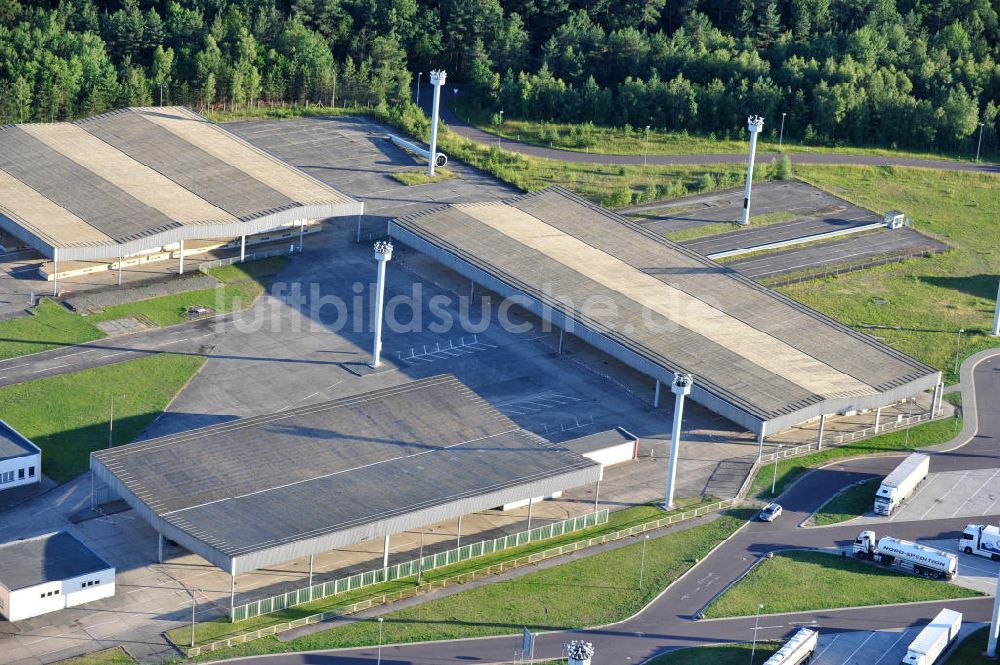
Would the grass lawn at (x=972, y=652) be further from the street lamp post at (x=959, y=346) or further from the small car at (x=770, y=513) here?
the street lamp post at (x=959, y=346)

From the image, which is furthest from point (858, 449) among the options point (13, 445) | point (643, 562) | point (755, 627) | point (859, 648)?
point (13, 445)

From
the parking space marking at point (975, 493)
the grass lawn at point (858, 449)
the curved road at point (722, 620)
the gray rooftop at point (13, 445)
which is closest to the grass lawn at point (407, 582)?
the curved road at point (722, 620)

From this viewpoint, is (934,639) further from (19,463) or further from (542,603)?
(19,463)

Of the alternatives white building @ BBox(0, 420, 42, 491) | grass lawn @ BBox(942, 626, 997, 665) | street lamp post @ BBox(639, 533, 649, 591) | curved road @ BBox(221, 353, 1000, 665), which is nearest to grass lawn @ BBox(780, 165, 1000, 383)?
curved road @ BBox(221, 353, 1000, 665)

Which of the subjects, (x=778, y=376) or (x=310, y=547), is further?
(x=778, y=376)

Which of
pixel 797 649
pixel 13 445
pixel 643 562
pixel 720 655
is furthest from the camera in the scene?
pixel 13 445

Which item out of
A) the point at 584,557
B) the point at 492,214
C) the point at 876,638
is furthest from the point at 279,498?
the point at 492,214

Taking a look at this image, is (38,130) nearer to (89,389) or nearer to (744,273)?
(89,389)
